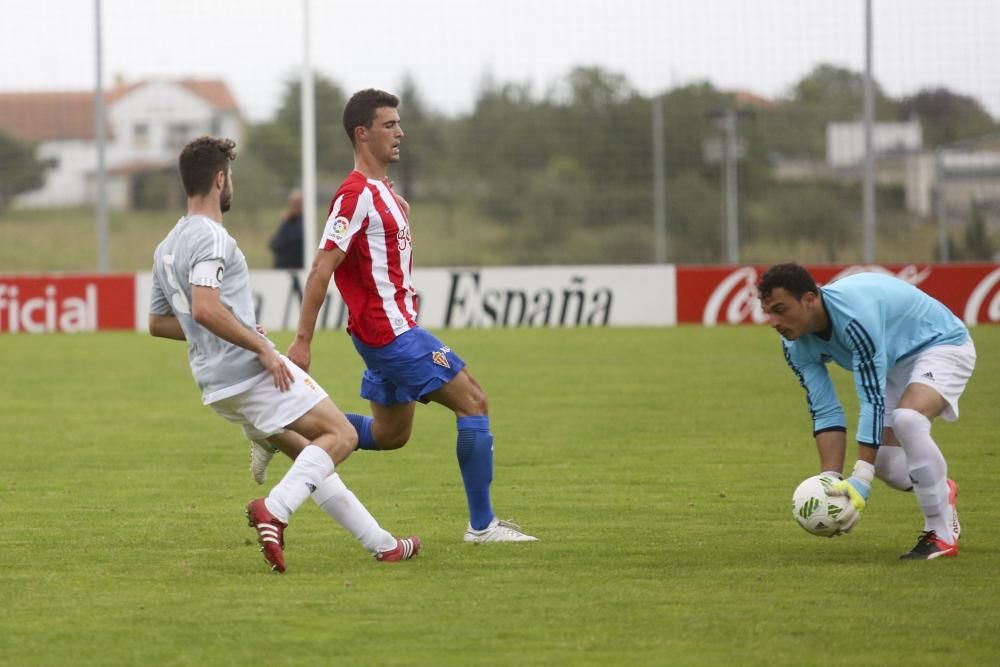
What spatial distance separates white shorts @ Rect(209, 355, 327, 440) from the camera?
262 inches

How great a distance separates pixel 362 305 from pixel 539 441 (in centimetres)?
436

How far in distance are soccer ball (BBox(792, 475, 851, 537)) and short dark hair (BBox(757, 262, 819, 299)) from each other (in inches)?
32.4

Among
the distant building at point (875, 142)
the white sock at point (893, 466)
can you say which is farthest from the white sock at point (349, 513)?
the distant building at point (875, 142)

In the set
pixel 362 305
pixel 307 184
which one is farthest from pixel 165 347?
pixel 362 305

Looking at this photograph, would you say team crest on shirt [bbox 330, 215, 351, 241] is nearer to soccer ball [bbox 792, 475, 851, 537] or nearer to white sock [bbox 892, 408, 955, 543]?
soccer ball [bbox 792, 475, 851, 537]

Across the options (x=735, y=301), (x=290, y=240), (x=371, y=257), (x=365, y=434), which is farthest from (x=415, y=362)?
(x=290, y=240)

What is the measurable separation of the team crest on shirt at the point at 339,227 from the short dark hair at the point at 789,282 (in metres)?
1.90

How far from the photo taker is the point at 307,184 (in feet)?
78.9

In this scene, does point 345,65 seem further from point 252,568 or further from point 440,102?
point 252,568

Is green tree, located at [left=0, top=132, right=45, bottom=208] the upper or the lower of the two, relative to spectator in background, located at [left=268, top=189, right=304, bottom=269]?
upper

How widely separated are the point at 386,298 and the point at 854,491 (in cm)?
229

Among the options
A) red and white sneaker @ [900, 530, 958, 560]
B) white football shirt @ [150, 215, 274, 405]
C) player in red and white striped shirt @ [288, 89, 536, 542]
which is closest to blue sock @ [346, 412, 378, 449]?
player in red and white striped shirt @ [288, 89, 536, 542]

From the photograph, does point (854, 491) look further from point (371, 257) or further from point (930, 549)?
point (371, 257)

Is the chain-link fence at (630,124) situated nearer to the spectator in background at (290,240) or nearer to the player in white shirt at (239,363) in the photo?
the spectator in background at (290,240)
